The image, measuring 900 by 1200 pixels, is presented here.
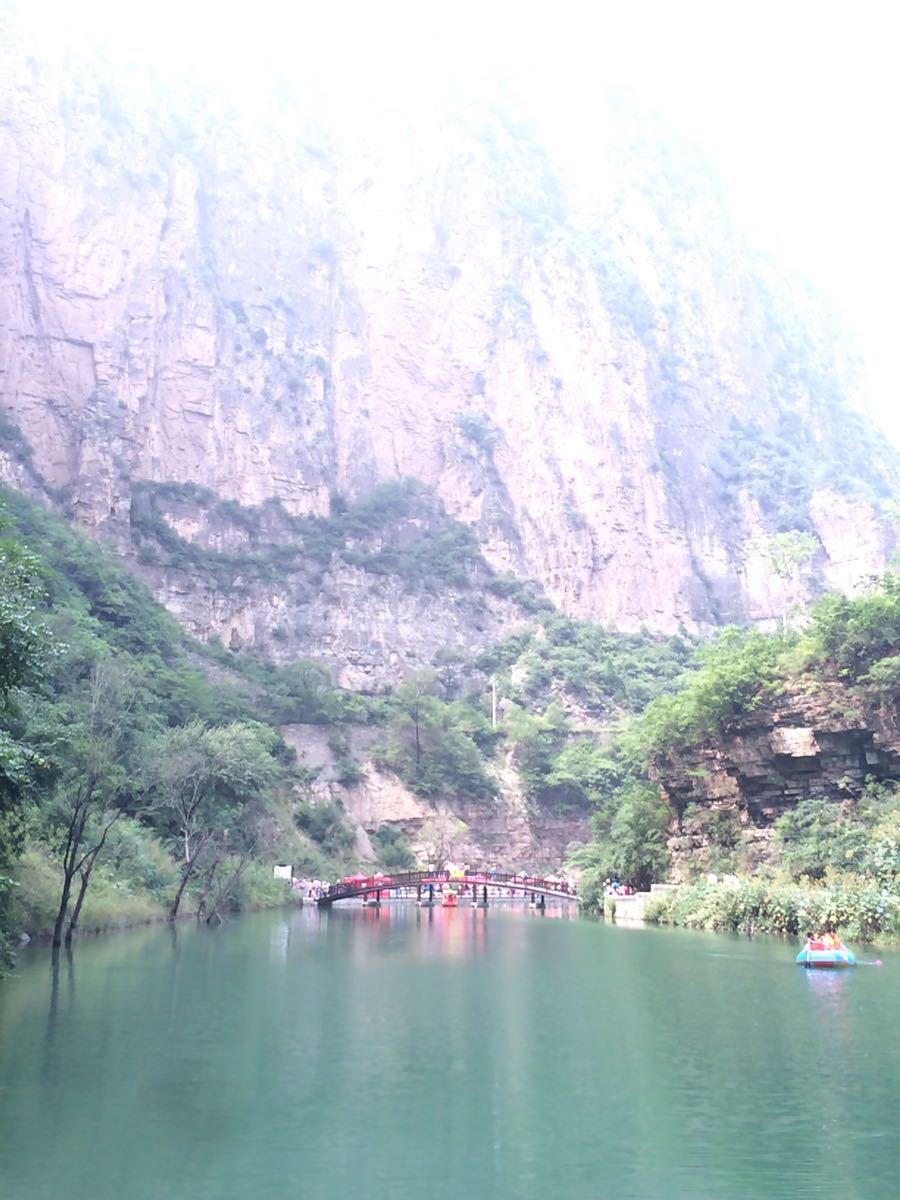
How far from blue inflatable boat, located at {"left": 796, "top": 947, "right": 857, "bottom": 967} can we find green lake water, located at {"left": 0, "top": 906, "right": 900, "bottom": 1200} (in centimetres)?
47

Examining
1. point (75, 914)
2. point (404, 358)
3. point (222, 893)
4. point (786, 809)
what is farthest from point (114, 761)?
point (404, 358)

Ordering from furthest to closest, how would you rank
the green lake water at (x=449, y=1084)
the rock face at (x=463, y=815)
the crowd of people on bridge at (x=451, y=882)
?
the rock face at (x=463, y=815)
the crowd of people on bridge at (x=451, y=882)
the green lake water at (x=449, y=1084)

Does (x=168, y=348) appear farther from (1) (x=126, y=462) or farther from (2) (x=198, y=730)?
(2) (x=198, y=730)

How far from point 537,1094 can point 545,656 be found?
73.1 m

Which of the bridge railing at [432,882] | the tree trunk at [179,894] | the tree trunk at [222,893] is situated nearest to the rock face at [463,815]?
the bridge railing at [432,882]

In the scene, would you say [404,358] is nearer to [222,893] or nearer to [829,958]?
[222,893]

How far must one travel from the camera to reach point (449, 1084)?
10930mm

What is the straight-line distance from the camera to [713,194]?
12412cm

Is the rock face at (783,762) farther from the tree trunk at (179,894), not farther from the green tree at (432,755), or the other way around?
the green tree at (432,755)

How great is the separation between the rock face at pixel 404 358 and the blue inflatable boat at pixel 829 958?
197 ft

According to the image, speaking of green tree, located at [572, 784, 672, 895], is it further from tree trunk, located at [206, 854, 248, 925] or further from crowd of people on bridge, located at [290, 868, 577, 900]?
tree trunk, located at [206, 854, 248, 925]

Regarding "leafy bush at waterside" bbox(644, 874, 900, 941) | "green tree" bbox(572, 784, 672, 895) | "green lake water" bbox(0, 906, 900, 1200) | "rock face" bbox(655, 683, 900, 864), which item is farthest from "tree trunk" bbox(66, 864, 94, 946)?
"green tree" bbox(572, 784, 672, 895)

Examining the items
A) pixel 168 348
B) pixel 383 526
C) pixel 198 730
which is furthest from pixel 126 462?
pixel 198 730

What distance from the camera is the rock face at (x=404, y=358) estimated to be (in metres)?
80.8
